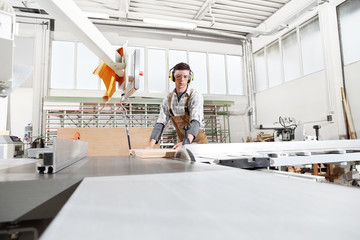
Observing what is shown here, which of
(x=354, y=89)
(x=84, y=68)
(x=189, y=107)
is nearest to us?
(x=189, y=107)

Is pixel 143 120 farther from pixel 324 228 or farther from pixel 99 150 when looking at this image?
pixel 324 228

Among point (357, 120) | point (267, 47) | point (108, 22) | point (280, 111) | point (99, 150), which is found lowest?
point (99, 150)

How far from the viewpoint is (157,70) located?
6422mm

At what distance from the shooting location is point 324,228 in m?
0.22

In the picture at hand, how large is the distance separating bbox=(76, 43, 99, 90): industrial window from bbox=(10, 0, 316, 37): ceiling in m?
0.90

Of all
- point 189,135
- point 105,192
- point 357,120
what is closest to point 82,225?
point 105,192

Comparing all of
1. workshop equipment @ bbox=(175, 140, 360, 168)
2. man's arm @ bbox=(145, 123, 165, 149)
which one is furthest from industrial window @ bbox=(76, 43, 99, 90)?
workshop equipment @ bbox=(175, 140, 360, 168)

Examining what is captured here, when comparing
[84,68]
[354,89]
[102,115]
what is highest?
[84,68]

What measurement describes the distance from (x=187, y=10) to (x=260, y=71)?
2.86 metres

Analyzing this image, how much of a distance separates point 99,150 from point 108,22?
397cm

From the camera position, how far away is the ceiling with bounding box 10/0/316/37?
5297 millimetres

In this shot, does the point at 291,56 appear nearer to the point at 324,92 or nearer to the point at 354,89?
the point at 324,92

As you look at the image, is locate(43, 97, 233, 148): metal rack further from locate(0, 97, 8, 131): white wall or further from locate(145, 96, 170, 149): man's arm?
locate(145, 96, 170, 149): man's arm

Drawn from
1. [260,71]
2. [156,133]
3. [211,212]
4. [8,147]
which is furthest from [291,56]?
[211,212]
